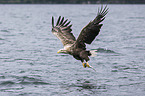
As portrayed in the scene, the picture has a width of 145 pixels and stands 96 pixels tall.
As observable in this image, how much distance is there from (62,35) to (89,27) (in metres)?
2.62

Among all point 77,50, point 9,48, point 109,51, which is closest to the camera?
point 77,50

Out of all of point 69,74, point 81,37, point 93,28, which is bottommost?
point 69,74

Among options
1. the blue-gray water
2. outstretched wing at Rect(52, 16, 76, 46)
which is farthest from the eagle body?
the blue-gray water

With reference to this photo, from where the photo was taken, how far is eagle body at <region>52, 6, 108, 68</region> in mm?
11812

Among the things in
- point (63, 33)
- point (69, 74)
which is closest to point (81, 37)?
point (63, 33)

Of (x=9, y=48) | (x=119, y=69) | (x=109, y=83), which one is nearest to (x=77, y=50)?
(x=109, y=83)

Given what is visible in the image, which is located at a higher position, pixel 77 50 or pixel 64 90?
pixel 77 50

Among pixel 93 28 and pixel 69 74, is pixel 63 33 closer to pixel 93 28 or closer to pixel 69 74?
pixel 69 74

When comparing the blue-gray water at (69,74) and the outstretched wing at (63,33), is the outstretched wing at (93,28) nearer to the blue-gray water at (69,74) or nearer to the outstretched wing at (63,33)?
the outstretched wing at (63,33)

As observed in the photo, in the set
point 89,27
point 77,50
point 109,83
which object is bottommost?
point 109,83

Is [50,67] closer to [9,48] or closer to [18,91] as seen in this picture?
[18,91]

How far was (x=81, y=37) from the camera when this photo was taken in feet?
39.9

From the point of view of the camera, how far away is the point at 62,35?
559 inches

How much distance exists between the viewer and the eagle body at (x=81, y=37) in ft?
38.8
